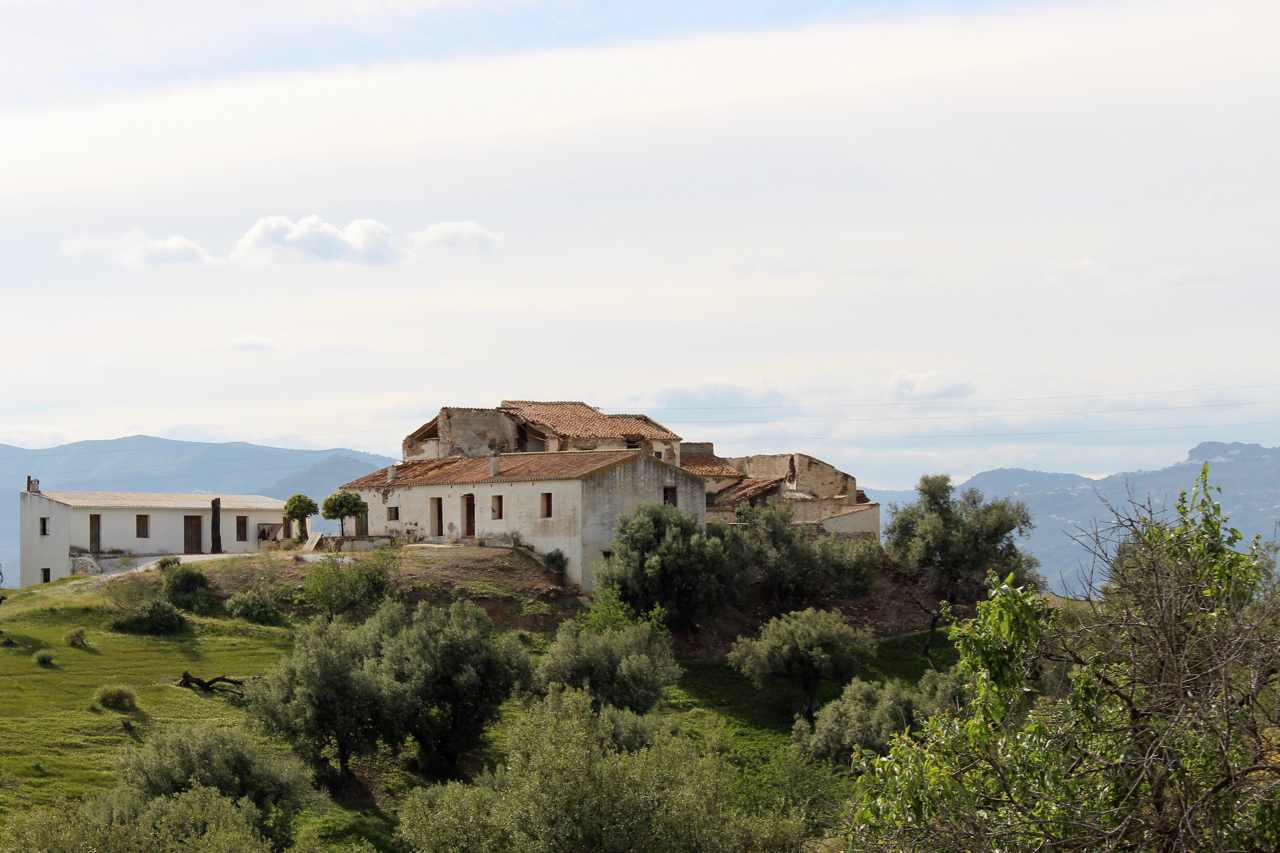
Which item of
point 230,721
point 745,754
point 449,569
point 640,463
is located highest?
point 640,463

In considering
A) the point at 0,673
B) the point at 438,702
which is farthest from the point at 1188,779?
the point at 0,673

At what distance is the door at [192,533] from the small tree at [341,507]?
23.7ft

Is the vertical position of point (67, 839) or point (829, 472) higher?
point (829, 472)

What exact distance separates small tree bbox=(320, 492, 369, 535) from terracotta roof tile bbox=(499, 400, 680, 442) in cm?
1008

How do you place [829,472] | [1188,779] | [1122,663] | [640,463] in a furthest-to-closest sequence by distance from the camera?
[829,472], [640,463], [1122,663], [1188,779]

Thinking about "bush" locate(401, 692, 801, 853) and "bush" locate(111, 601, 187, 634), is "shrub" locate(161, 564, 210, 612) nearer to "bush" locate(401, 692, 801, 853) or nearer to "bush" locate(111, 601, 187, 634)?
"bush" locate(111, 601, 187, 634)

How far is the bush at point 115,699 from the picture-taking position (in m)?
28.7

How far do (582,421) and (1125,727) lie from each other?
2006 inches

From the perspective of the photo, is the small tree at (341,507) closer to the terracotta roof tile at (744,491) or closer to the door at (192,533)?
→ the door at (192,533)

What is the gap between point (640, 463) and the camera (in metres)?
47.0

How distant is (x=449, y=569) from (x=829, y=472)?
2509cm

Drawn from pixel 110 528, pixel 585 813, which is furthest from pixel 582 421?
pixel 585 813

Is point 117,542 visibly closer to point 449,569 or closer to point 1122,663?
point 449,569

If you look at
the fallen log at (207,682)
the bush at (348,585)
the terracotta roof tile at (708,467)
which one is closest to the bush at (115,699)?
the fallen log at (207,682)
